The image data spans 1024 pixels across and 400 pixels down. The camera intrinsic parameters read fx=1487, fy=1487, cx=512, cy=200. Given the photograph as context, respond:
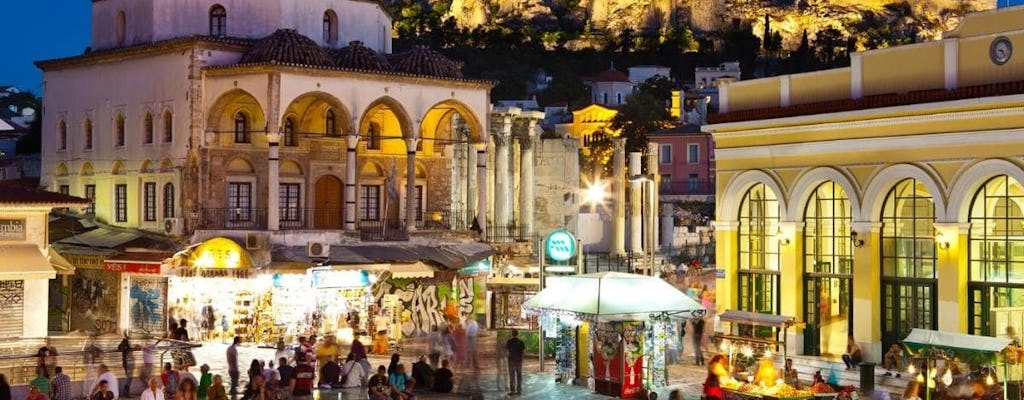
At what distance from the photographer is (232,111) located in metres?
40.9

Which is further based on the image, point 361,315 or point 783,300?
point 361,315

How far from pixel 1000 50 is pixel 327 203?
2171 centimetres

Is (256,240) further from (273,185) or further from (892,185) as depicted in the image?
(892,185)

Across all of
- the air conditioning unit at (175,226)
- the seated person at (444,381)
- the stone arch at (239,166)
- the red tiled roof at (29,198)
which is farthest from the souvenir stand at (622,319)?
the stone arch at (239,166)

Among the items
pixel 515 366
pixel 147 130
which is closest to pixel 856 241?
pixel 515 366

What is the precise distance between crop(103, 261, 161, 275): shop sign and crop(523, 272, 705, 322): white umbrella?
13.4 metres

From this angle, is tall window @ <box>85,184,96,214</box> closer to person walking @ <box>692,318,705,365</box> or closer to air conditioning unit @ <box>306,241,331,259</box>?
air conditioning unit @ <box>306,241,331,259</box>

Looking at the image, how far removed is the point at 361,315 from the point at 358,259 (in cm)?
148

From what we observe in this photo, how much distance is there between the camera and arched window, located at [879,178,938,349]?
95.8 feet

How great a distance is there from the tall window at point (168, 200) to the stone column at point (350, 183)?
4.74m

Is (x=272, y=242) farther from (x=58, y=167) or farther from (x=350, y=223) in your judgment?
(x=58, y=167)

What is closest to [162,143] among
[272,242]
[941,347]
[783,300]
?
[272,242]

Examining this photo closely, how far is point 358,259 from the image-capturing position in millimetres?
38469

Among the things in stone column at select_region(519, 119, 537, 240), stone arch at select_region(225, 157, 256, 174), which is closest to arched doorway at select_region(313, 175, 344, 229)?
stone arch at select_region(225, 157, 256, 174)
